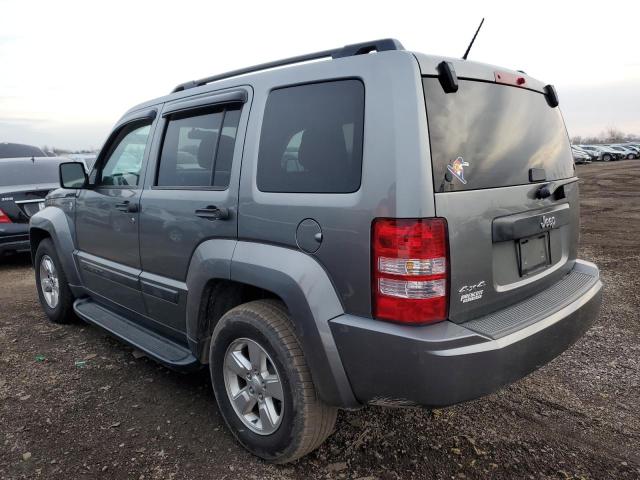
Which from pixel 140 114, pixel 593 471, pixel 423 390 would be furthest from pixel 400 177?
pixel 140 114

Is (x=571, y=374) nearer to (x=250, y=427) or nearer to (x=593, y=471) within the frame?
(x=593, y=471)

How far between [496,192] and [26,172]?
7.47m

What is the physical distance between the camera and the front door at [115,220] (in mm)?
3396

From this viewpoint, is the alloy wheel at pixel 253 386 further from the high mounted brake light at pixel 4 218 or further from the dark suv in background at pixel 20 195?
the high mounted brake light at pixel 4 218

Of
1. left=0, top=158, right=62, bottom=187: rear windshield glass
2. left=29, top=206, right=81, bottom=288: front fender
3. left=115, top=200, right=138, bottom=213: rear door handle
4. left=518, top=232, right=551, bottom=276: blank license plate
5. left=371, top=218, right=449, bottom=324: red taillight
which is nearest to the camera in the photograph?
left=371, top=218, right=449, bottom=324: red taillight

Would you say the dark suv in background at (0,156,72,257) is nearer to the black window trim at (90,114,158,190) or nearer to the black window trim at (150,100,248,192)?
the black window trim at (90,114,158,190)

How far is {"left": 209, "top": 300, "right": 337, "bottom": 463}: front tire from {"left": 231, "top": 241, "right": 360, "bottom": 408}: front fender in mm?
98

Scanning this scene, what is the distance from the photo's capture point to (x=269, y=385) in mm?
2455

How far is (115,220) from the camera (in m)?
3.53

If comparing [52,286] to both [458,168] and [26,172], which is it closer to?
[26,172]

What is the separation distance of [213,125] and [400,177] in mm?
1386

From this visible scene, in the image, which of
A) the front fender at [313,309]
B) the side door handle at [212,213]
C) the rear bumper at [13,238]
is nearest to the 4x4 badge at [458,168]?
the front fender at [313,309]

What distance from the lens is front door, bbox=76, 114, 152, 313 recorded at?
134 inches

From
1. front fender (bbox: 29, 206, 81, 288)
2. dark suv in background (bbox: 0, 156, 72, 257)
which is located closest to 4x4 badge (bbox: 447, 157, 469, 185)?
front fender (bbox: 29, 206, 81, 288)
